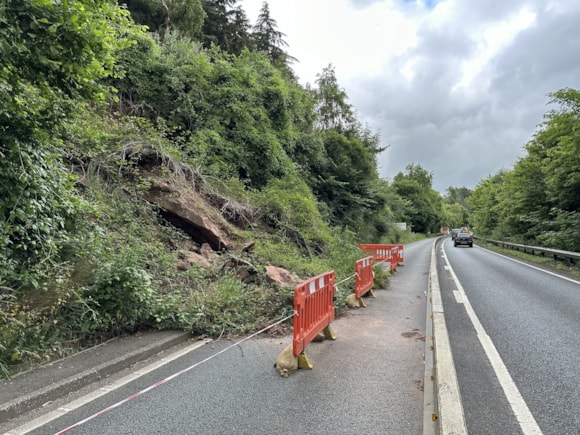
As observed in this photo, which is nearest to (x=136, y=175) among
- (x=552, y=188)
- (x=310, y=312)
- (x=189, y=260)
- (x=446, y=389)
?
(x=189, y=260)

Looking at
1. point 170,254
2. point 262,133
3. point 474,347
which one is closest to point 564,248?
point 262,133

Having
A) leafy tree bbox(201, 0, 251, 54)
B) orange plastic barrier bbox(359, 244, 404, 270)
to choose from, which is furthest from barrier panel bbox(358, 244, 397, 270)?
leafy tree bbox(201, 0, 251, 54)

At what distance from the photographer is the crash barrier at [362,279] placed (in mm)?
8289

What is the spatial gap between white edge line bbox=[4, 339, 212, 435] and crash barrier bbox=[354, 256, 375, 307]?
14.1ft

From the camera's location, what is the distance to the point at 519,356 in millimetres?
5059

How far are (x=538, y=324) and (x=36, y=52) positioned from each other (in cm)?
855

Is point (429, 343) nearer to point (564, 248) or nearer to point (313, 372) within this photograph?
point (313, 372)

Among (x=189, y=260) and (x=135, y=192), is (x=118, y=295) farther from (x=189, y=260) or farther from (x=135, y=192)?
(x=135, y=192)

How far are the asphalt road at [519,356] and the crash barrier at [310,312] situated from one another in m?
1.80

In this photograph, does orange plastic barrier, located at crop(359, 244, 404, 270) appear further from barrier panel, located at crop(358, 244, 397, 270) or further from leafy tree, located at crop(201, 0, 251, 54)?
leafy tree, located at crop(201, 0, 251, 54)

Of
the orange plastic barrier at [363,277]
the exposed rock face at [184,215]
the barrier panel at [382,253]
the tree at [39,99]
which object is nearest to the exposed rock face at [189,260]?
the exposed rock face at [184,215]

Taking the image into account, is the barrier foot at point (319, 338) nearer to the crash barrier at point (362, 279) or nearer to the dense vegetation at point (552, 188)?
the crash barrier at point (362, 279)

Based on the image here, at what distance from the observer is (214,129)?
538 inches

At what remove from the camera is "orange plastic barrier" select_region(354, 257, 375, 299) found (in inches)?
327
